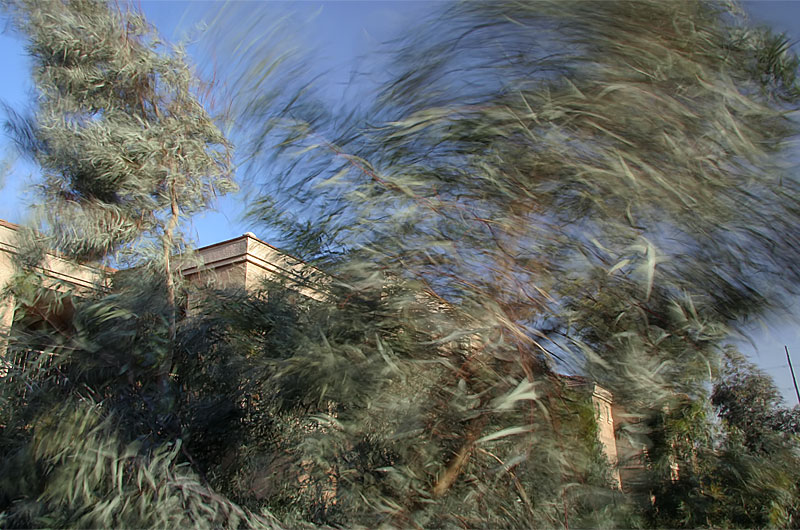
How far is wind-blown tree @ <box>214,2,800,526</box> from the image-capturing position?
225 centimetres

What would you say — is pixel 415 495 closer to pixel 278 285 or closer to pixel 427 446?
pixel 427 446

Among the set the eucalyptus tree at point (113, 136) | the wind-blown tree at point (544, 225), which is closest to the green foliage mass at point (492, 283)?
the wind-blown tree at point (544, 225)

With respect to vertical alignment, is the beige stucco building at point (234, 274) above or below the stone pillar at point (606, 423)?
above

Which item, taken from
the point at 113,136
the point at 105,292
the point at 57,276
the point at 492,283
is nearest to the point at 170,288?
the point at 105,292

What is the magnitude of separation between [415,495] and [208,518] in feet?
3.41

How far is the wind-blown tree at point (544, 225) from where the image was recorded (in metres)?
2.25

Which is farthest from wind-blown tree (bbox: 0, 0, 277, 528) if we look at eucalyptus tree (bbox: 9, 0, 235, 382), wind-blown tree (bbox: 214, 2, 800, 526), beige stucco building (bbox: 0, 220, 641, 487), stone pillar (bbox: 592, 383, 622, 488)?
stone pillar (bbox: 592, 383, 622, 488)

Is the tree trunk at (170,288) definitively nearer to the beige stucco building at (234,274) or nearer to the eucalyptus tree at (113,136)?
the eucalyptus tree at (113,136)

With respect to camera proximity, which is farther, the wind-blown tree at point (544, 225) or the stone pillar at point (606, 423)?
the stone pillar at point (606, 423)

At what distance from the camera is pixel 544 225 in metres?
2.46

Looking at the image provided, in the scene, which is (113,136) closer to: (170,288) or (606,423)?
(170,288)

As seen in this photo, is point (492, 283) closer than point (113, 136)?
Yes

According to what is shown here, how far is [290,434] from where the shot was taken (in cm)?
305

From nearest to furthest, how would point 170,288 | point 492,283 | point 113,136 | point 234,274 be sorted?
point 492,283, point 170,288, point 113,136, point 234,274
